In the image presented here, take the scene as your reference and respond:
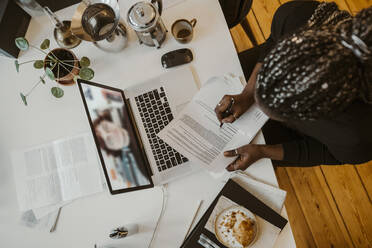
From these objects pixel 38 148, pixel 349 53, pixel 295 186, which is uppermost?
pixel 38 148

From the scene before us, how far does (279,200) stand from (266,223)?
9 cm

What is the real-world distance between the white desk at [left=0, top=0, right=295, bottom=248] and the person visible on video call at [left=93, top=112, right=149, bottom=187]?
0.28ft

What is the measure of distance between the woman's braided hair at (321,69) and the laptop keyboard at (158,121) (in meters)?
0.52

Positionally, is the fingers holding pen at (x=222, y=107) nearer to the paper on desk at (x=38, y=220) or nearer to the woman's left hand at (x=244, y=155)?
the woman's left hand at (x=244, y=155)

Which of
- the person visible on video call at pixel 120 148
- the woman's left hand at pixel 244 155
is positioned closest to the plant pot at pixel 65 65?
the person visible on video call at pixel 120 148

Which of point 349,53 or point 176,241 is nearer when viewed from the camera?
point 349,53

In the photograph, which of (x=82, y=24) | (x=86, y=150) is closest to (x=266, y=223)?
(x=86, y=150)

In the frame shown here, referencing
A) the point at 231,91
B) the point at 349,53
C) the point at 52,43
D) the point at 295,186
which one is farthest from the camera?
the point at 295,186

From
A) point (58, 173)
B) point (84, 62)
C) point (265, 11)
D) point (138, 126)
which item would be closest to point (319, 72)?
point (138, 126)

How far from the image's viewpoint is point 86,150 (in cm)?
102

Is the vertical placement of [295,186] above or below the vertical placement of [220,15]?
below

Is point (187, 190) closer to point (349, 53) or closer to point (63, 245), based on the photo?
point (63, 245)

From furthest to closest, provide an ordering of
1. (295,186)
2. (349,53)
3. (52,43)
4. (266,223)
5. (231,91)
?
1. (295,186)
2. (52,43)
3. (231,91)
4. (266,223)
5. (349,53)

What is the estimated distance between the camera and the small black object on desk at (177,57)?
38.7 inches
